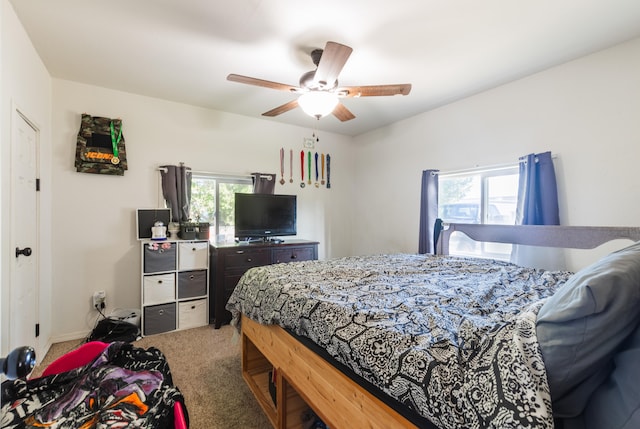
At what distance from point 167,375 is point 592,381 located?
1.46 metres

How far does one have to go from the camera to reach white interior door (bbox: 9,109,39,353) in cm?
191

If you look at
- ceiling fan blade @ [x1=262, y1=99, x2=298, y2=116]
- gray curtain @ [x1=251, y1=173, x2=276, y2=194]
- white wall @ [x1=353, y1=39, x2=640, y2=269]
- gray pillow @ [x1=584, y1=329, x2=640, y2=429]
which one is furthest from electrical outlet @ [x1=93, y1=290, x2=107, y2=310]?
gray pillow @ [x1=584, y1=329, x2=640, y2=429]

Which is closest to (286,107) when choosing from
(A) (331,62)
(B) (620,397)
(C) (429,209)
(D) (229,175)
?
(A) (331,62)

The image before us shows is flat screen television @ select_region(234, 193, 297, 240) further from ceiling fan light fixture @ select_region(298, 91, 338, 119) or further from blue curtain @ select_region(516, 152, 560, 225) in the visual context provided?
blue curtain @ select_region(516, 152, 560, 225)

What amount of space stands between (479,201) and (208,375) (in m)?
3.21

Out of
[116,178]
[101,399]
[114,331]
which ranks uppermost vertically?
[116,178]

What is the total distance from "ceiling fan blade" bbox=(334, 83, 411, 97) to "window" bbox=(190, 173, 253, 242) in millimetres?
2101

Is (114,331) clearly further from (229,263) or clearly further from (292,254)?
(292,254)

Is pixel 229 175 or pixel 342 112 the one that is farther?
pixel 229 175

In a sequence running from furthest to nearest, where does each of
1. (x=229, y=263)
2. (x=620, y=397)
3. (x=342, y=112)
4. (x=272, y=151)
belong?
(x=272, y=151) → (x=229, y=263) → (x=342, y=112) → (x=620, y=397)

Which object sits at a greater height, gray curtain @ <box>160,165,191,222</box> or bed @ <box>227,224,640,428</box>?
gray curtain @ <box>160,165,191,222</box>

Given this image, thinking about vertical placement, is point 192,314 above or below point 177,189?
below

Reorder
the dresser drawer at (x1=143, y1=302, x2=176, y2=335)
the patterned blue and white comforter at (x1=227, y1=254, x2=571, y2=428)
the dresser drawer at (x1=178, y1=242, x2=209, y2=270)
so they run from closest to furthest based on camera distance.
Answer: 1. the patterned blue and white comforter at (x1=227, y1=254, x2=571, y2=428)
2. the dresser drawer at (x1=143, y1=302, x2=176, y2=335)
3. the dresser drawer at (x1=178, y1=242, x2=209, y2=270)

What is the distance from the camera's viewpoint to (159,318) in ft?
9.79
